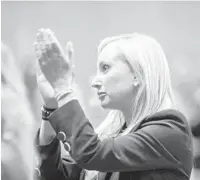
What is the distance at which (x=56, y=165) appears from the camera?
0.87 m

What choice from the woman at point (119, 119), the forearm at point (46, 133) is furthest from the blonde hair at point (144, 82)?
Result: the forearm at point (46, 133)

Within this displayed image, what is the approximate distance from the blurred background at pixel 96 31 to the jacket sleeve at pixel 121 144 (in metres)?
0.21

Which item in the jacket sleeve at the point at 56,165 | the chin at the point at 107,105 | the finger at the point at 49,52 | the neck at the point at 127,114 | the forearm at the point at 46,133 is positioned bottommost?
the jacket sleeve at the point at 56,165

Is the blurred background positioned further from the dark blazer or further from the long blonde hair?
the dark blazer

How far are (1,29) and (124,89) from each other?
0.45m

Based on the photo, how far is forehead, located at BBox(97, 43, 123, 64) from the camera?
2.68ft

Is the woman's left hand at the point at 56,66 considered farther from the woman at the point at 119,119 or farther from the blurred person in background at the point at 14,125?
the blurred person in background at the point at 14,125

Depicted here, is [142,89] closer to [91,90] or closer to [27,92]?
[91,90]

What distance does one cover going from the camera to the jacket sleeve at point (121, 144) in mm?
660

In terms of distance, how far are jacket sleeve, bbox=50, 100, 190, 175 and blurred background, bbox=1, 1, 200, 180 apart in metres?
0.21

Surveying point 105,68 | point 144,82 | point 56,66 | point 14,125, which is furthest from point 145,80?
point 14,125

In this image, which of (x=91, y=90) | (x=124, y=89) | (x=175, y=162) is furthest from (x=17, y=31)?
(x=175, y=162)

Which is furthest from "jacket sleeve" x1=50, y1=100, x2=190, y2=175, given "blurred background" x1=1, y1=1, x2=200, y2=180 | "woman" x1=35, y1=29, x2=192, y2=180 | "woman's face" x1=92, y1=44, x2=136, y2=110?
"blurred background" x1=1, y1=1, x2=200, y2=180

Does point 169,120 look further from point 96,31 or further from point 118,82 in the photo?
point 96,31
